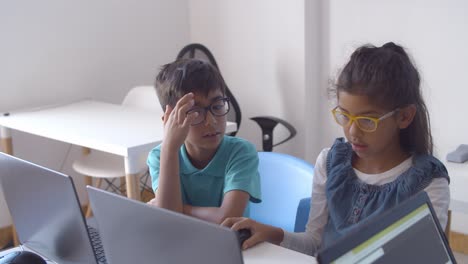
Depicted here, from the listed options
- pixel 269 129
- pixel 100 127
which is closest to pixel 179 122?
pixel 100 127

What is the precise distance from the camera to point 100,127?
7.88 feet

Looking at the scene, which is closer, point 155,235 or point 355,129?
point 155,235

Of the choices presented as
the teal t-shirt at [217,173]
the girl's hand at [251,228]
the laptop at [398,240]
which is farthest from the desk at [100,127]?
the laptop at [398,240]

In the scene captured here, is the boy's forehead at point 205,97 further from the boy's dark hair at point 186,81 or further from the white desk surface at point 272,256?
the white desk surface at point 272,256

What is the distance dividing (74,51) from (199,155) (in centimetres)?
195

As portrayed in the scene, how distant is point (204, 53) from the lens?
3148mm

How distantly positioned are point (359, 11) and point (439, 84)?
1.90 feet

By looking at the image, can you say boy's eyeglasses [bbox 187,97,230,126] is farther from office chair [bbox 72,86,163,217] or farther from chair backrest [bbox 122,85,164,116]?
chair backrest [bbox 122,85,164,116]

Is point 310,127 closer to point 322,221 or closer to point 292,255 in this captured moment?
point 322,221

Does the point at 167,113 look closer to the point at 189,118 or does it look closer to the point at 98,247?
the point at 189,118

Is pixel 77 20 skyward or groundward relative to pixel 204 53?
skyward

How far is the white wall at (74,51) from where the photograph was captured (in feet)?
9.62

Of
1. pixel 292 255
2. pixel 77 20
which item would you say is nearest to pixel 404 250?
pixel 292 255

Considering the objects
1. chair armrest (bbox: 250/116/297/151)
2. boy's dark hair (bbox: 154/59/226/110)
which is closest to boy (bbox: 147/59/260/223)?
boy's dark hair (bbox: 154/59/226/110)
